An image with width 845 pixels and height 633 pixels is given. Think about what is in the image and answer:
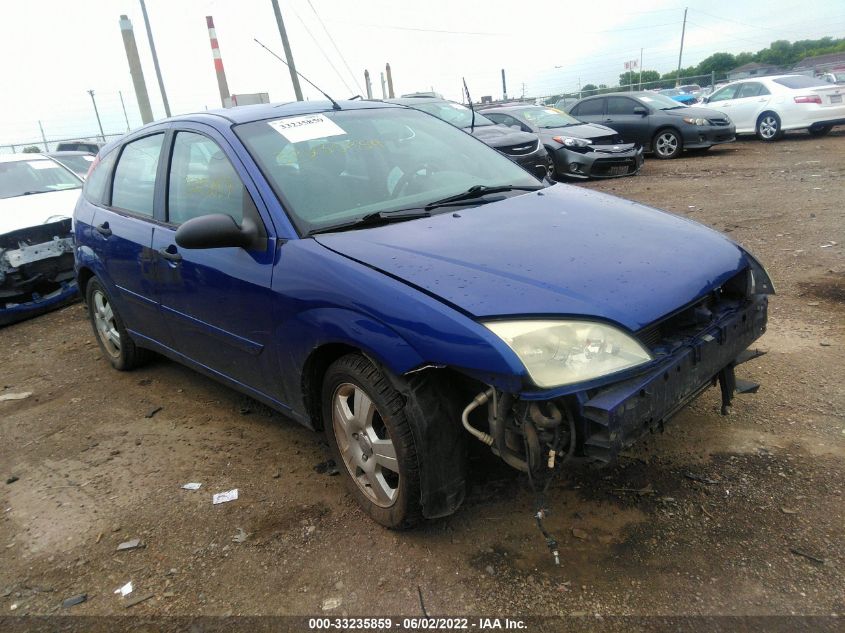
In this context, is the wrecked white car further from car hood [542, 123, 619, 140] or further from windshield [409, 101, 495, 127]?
car hood [542, 123, 619, 140]

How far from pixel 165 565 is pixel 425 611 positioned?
116 centimetres

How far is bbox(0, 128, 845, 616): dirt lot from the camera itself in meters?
2.22

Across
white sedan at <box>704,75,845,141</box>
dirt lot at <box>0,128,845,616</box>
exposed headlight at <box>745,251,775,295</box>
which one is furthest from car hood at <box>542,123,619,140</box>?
exposed headlight at <box>745,251,775,295</box>

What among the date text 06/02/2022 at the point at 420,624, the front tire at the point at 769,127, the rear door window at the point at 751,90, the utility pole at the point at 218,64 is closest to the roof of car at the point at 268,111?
the date text 06/02/2022 at the point at 420,624

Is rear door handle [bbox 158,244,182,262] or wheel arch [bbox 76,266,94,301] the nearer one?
rear door handle [bbox 158,244,182,262]

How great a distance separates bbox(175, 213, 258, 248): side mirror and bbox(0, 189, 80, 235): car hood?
14.8 ft

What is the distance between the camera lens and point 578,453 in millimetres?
2102

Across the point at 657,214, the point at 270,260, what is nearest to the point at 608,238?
the point at 657,214

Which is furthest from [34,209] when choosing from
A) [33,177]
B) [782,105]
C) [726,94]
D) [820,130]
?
[820,130]

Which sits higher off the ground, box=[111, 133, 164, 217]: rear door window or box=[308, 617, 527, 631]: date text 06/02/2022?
box=[111, 133, 164, 217]: rear door window

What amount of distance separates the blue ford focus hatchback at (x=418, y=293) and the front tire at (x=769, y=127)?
12.9 m

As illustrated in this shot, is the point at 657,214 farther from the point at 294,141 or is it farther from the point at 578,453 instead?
the point at 294,141

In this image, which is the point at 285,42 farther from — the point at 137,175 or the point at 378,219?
the point at 378,219

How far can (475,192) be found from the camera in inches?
125
